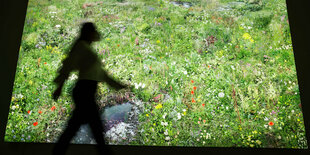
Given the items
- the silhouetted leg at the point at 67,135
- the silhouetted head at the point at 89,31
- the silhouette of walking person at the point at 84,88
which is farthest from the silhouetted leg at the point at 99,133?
the silhouetted head at the point at 89,31

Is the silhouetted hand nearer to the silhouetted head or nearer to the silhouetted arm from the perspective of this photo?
the silhouetted arm

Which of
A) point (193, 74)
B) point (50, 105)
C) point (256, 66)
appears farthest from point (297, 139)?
point (50, 105)

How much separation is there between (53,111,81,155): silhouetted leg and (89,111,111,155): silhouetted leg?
0.20 m

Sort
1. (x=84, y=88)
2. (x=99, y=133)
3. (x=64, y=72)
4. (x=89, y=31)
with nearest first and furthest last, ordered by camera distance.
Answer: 1. (x=99, y=133)
2. (x=84, y=88)
3. (x=64, y=72)
4. (x=89, y=31)

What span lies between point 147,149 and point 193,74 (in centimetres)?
122

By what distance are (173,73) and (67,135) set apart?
5.48 ft

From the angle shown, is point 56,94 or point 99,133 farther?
point 56,94

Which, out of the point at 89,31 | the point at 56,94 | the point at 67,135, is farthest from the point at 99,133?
the point at 89,31

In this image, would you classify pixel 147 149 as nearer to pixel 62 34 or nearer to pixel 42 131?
pixel 42 131

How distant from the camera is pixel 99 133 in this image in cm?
265

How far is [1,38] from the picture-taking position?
3154mm

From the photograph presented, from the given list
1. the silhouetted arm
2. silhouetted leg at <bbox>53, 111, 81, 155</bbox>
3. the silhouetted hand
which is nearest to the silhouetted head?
the silhouetted arm

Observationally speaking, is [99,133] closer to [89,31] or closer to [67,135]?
[67,135]

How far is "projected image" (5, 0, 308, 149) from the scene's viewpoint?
8.84ft
